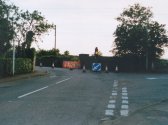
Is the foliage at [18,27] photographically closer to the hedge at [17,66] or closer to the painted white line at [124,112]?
the hedge at [17,66]

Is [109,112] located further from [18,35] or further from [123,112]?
[18,35]

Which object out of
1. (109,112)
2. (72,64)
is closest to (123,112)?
(109,112)

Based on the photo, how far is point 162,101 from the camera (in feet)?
57.7

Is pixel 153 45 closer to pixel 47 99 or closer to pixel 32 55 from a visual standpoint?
pixel 32 55

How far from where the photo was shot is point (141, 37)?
190 feet

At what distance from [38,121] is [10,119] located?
0.82 m

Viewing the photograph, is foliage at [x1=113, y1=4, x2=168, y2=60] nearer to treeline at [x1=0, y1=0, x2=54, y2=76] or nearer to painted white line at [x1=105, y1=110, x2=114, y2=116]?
treeline at [x1=0, y1=0, x2=54, y2=76]

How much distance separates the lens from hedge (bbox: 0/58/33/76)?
37406 millimetres

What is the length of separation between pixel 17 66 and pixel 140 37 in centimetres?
2132

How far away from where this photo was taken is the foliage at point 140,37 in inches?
2279

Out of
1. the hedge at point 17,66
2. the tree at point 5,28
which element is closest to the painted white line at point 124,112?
the hedge at point 17,66

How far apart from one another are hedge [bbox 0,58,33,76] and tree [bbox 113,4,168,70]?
16753 millimetres

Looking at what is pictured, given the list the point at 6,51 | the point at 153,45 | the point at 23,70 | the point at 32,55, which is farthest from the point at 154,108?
the point at 153,45

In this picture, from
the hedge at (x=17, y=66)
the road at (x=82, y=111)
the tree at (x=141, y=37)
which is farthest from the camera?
the tree at (x=141, y=37)
